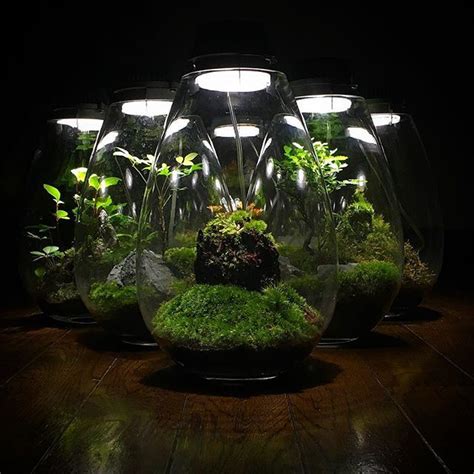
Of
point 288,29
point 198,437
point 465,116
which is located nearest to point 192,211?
point 198,437

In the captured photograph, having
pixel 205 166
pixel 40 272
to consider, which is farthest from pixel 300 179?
pixel 40 272

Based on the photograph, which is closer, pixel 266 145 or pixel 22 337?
pixel 266 145

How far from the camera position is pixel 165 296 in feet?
3.98

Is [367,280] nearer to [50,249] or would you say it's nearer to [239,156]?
[239,156]

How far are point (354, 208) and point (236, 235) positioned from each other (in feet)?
1.34

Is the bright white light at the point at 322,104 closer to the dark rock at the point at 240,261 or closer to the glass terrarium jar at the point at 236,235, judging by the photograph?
the glass terrarium jar at the point at 236,235

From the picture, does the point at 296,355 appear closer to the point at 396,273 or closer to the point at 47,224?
the point at 396,273

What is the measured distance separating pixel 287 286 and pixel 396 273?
1.41ft

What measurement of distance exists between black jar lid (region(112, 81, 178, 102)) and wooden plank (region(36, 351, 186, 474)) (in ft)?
1.82

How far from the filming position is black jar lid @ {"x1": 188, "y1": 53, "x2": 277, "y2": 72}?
119cm

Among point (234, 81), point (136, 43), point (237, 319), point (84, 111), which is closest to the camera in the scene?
point (237, 319)

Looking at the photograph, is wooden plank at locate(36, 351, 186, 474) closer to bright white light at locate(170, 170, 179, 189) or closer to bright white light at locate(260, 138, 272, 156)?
bright white light at locate(170, 170, 179, 189)

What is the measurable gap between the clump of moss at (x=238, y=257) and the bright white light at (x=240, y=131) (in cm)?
21

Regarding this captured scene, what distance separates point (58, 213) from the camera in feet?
5.68
